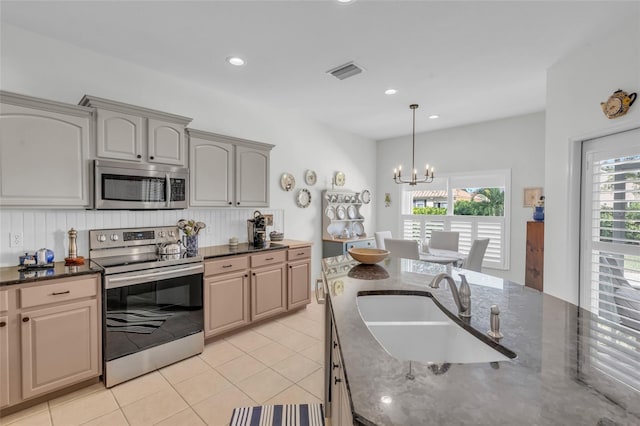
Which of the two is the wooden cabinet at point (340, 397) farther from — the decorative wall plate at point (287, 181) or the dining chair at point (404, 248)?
the decorative wall plate at point (287, 181)

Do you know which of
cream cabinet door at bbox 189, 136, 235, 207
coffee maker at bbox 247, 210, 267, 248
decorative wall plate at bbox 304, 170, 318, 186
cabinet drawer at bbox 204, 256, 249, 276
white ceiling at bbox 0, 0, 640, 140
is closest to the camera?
white ceiling at bbox 0, 0, 640, 140

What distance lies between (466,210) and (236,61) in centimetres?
420

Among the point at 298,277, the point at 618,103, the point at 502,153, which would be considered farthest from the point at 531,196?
the point at 298,277

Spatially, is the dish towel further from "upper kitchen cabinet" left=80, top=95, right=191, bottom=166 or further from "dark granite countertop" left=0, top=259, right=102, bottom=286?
"upper kitchen cabinet" left=80, top=95, right=191, bottom=166

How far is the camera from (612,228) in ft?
7.92

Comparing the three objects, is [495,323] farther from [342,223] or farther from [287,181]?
[342,223]

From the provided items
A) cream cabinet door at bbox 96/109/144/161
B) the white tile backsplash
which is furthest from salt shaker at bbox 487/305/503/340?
the white tile backsplash

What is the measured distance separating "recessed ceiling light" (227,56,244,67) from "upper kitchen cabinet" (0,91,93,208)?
126 centimetres

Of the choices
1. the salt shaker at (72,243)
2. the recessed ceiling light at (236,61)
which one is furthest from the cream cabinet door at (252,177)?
the salt shaker at (72,243)

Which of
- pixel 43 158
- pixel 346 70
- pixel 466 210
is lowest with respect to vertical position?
pixel 466 210

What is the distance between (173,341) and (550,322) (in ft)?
9.01

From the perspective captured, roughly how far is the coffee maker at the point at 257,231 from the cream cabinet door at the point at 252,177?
197 mm

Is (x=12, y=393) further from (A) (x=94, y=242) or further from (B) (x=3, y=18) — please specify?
(B) (x=3, y=18)

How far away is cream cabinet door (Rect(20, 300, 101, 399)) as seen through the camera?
1.94m
